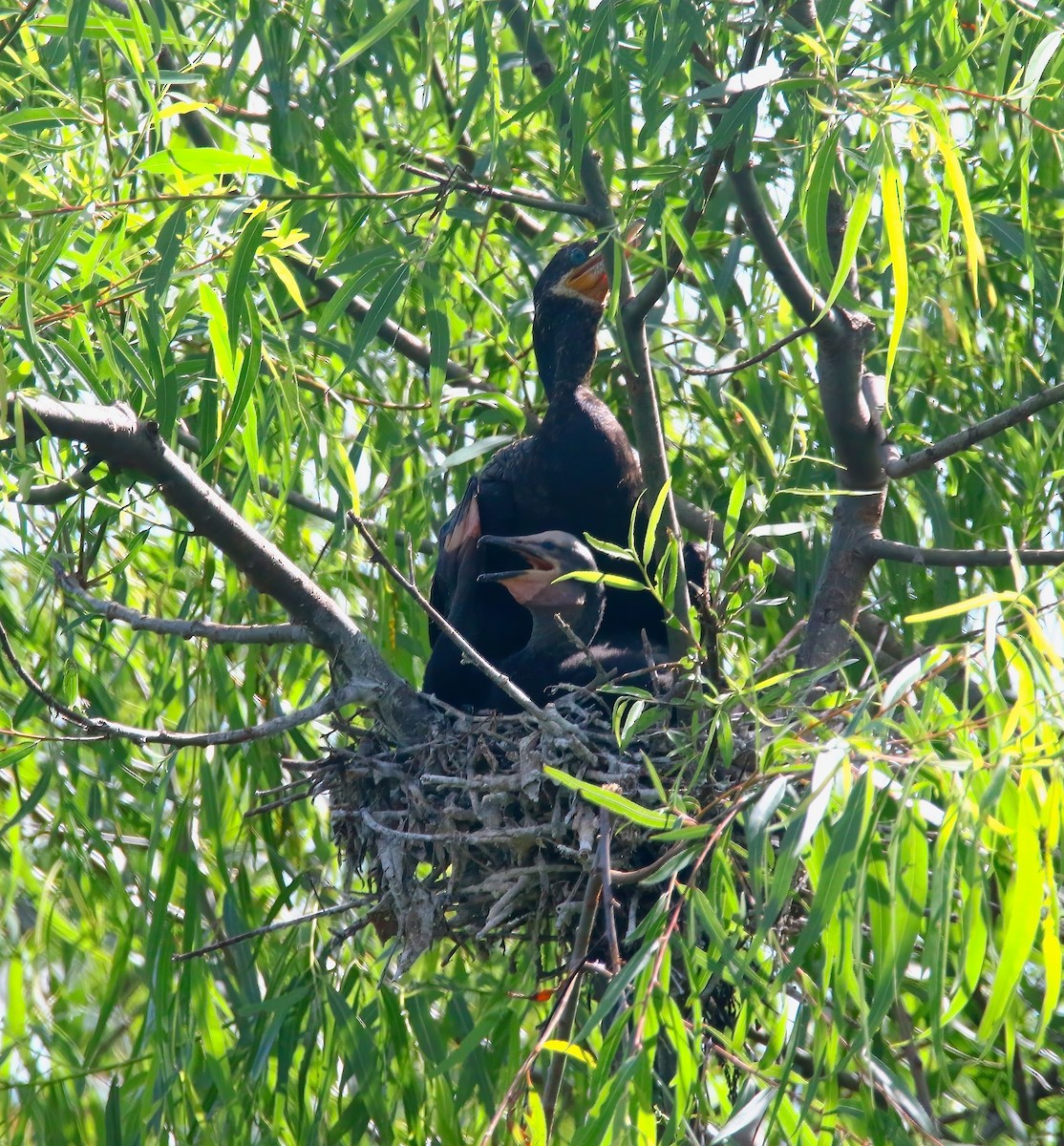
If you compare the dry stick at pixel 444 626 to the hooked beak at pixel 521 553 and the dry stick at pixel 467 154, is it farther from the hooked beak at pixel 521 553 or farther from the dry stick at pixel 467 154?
the dry stick at pixel 467 154

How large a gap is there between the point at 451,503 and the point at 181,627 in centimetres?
143

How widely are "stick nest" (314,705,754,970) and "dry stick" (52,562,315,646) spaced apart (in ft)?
1.07

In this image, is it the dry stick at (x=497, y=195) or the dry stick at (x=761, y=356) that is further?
the dry stick at (x=761, y=356)

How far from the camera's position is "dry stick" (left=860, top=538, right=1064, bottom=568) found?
229cm

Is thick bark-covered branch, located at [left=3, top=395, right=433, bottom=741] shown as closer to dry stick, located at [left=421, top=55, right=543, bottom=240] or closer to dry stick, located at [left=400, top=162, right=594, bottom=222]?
dry stick, located at [left=400, top=162, right=594, bottom=222]

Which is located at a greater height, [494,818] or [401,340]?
[401,340]

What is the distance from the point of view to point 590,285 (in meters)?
3.29

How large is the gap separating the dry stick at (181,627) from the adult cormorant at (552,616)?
0.65m

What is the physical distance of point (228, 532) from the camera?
2307mm

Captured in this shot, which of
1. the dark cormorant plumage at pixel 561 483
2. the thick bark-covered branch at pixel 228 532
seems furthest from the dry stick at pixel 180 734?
the dark cormorant plumage at pixel 561 483

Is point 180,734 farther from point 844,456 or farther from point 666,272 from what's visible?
point 844,456

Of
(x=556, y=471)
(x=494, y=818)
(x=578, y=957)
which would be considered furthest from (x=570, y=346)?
(x=578, y=957)

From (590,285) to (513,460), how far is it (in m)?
0.44

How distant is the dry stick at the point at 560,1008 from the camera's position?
167 centimetres
